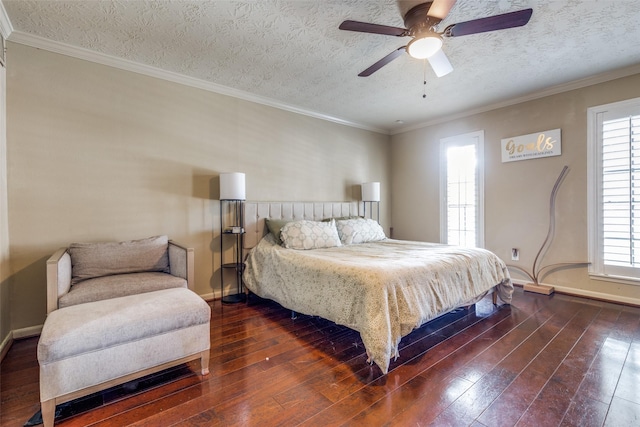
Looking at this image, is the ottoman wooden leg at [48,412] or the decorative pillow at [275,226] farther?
the decorative pillow at [275,226]

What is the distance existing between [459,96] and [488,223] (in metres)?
1.93

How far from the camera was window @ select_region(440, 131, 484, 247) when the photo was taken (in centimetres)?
442

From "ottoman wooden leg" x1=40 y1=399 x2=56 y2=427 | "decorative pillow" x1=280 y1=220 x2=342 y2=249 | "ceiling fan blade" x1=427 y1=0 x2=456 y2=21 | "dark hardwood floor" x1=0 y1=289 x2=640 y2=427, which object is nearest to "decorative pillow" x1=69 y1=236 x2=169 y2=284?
"dark hardwood floor" x1=0 y1=289 x2=640 y2=427

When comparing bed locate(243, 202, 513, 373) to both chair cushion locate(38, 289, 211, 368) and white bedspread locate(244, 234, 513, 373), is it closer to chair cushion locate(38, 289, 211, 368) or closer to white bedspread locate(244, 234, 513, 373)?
white bedspread locate(244, 234, 513, 373)

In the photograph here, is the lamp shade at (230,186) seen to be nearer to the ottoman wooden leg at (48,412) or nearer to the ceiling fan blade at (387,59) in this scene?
the ceiling fan blade at (387,59)

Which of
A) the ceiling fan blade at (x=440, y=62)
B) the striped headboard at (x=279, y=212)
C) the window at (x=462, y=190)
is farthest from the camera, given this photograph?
the window at (x=462, y=190)

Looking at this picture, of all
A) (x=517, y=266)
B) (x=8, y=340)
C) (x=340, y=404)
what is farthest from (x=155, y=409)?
(x=517, y=266)

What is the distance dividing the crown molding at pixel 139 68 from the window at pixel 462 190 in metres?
2.42

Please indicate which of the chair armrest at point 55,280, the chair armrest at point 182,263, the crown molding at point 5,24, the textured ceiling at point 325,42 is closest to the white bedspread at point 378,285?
the chair armrest at point 182,263

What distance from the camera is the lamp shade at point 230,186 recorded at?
3.26 m

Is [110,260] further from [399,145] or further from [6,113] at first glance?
[399,145]

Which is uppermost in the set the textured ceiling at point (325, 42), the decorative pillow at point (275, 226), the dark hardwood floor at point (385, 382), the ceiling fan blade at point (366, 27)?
the textured ceiling at point (325, 42)

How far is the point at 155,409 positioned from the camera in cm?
157

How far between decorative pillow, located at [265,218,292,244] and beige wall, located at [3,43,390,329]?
434 millimetres
